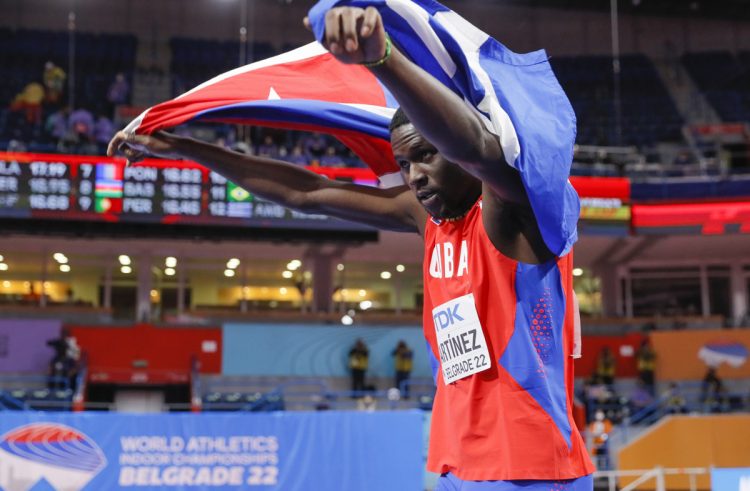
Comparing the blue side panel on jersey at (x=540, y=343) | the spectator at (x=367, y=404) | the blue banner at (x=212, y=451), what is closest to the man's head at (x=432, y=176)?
the blue side panel on jersey at (x=540, y=343)

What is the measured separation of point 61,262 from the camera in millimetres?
21500

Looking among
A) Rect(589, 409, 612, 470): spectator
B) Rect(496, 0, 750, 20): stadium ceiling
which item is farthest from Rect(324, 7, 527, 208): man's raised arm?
Rect(496, 0, 750, 20): stadium ceiling

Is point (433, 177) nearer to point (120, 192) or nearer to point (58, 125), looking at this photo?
point (120, 192)

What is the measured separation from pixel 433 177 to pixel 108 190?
1420cm

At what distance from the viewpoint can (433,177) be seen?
244cm

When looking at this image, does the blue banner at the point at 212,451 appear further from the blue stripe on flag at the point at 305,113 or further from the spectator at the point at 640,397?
the spectator at the point at 640,397

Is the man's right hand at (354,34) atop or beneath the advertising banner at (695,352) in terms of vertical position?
atop

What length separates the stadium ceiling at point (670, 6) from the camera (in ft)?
89.7

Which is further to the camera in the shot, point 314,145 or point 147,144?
point 314,145

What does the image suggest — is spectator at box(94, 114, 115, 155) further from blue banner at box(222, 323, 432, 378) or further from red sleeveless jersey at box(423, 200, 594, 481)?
red sleeveless jersey at box(423, 200, 594, 481)

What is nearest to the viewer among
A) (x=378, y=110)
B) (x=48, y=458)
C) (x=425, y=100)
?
(x=425, y=100)

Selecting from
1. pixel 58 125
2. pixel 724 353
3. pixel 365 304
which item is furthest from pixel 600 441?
pixel 58 125

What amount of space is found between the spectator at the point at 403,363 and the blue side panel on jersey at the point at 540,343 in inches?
670

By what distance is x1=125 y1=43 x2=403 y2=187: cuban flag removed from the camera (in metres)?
3.18
